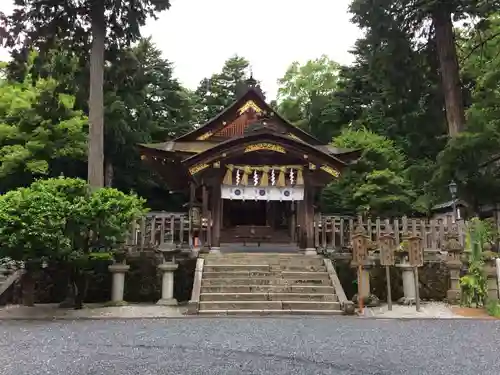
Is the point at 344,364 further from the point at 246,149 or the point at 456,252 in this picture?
the point at 246,149

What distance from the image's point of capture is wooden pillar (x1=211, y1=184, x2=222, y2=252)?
41.7 ft

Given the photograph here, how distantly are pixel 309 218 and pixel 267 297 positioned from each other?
3.86m

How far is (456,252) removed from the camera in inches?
442

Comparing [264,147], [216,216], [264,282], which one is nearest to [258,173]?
[264,147]

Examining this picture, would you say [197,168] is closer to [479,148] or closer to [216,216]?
[216,216]

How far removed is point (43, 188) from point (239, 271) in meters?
5.04

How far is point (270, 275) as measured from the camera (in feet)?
35.9

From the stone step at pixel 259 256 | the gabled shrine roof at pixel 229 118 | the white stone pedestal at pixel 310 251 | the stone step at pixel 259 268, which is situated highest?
the gabled shrine roof at pixel 229 118

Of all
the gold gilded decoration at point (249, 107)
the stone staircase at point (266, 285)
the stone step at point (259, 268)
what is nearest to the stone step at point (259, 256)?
the stone staircase at point (266, 285)

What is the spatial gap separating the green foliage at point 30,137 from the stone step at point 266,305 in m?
15.8

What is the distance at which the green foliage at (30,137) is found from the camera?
21.9 m

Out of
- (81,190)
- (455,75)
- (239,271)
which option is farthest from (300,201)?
(455,75)

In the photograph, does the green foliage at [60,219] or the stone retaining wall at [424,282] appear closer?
the green foliage at [60,219]

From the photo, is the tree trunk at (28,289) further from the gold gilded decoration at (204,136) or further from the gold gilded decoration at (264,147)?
the gold gilded decoration at (204,136)
